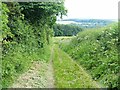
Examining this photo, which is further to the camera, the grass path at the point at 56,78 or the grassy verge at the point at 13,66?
the grass path at the point at 56,78

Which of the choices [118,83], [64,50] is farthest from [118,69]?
[64,50]

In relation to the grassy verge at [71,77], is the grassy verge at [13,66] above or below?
above

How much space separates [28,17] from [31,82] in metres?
6.77

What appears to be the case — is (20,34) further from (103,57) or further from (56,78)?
(103,57)

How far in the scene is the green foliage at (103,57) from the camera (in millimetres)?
8650

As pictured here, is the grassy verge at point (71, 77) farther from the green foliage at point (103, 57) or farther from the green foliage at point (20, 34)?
the green foliage at point (20, 34)

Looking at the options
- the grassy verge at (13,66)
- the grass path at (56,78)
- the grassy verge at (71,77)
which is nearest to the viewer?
the grassy verge at (13,66)

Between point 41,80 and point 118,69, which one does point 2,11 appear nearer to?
point 41,80

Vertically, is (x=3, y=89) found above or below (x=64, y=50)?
above

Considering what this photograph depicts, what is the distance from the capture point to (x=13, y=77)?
857 centimetres

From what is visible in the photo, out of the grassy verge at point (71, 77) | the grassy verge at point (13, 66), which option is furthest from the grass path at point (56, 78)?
the grassy verge at point (13, 66)

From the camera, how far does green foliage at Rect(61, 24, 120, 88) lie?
28.4 feet

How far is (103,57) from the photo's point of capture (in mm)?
11094

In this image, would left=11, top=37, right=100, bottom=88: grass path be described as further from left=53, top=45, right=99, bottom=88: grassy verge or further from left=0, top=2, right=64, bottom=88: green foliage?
left=0, top=2, right=64, bottom=88: green foliage
